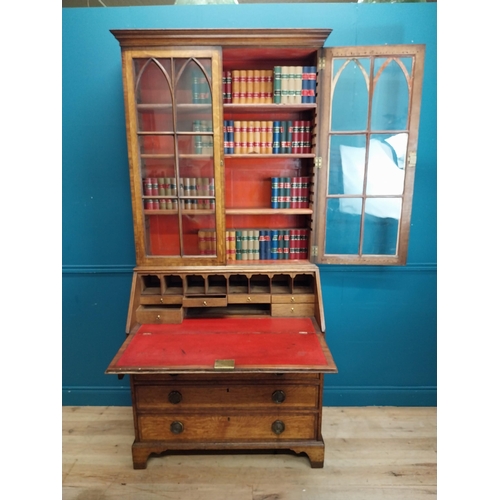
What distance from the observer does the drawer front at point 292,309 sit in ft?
6.88

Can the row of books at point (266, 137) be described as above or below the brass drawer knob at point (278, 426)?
above

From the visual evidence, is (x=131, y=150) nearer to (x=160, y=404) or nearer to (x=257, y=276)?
(x=257, y=276)

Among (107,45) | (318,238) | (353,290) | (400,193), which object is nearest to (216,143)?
(318,238)

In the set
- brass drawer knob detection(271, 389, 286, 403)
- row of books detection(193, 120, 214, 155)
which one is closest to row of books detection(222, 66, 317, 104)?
row of books detection(193, 120, 214, 155)

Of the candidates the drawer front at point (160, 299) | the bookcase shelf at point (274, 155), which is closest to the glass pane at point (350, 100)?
the bookcase shelf at point (274, 155)

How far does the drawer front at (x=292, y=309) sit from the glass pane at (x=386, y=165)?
2.69 feet

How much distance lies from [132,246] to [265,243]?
0.92m

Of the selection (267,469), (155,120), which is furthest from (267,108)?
(267,469)

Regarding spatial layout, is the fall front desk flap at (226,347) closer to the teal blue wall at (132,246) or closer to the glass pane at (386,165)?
the teal blue wall at (132,246)

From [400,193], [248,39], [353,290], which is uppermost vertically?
[248,39]

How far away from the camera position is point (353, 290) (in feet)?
7.83

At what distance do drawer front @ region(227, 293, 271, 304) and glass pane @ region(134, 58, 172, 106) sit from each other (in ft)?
3.86

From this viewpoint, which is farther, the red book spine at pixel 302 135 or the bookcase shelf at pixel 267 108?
the red book spine at pixel 302 135

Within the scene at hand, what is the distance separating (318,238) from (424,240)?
795mm
